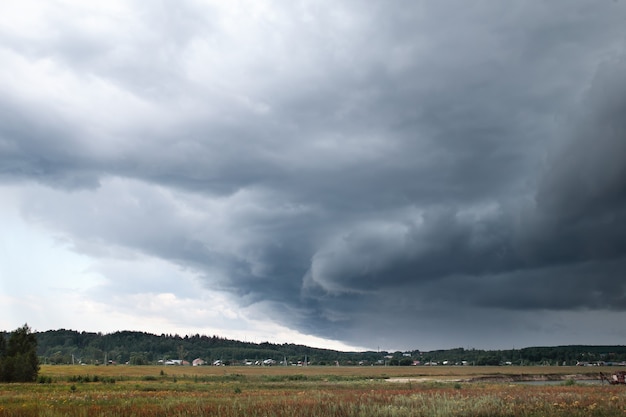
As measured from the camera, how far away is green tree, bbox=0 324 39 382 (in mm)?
72250

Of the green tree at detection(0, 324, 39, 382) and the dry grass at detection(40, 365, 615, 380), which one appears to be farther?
the dry grass at detection(40, 365, 615, 380)

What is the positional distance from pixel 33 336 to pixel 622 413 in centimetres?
8237

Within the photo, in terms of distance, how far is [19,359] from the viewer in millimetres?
73312

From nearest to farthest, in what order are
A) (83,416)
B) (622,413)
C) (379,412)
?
(83,416), (379,412), (622,413)

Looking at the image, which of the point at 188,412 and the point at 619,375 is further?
the point at 619,375

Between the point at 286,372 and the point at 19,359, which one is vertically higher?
the point at 19,359

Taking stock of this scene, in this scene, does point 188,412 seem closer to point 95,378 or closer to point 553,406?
point 553,406

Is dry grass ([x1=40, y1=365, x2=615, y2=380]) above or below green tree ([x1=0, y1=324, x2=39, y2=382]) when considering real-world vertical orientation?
below

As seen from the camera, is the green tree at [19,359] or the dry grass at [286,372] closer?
the green tree at [19,359]

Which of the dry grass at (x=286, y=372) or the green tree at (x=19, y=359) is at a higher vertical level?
the green tree at (x=19, y=359)

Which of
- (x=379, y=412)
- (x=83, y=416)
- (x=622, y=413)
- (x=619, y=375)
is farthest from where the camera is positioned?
(x=619, y=375)

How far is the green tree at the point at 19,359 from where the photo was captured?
72250 millimetres

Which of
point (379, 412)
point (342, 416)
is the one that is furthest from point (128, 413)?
point (379, 412)

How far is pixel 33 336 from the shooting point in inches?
3238
